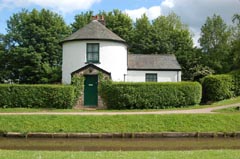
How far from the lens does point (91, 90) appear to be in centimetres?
3291

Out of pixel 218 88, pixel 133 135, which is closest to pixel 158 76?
pixel 218 88

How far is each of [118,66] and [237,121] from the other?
1582 cm

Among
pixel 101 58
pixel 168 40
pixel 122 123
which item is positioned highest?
pixel 168 40

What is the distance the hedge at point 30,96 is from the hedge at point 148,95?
14.5ft

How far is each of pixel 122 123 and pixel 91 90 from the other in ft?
39.9

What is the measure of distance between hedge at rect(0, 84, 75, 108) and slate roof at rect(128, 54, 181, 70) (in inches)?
403

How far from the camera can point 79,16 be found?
195 feet

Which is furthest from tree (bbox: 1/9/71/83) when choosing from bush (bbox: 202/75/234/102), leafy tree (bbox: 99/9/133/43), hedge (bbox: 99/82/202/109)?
bush (bbox: 202/75/234/102)

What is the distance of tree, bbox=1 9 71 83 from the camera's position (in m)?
49.6

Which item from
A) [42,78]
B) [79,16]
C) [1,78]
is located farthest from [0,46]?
[79,16]

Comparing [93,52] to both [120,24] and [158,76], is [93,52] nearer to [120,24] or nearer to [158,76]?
[158,76]

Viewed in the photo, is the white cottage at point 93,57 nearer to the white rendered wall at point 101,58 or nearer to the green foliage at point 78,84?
the white rendered wall at point 101,58

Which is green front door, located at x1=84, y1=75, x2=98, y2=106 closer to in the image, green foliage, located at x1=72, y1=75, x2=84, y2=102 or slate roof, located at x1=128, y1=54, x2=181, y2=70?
green foliage, located at x1=72, y1=75, x2=84, y2=102

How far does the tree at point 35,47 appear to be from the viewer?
163ft
